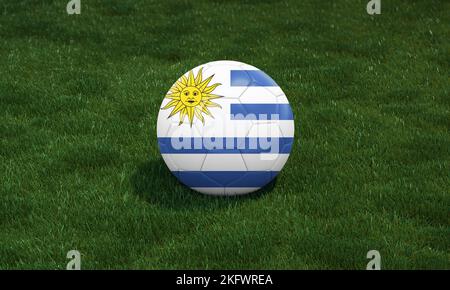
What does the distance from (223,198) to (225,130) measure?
79 cm

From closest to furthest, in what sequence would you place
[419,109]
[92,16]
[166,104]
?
[166,104] → [419,109] → [92,16]

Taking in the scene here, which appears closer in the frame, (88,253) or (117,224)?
(88,253)

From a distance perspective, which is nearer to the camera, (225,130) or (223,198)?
(225,130)

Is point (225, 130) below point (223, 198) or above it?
above

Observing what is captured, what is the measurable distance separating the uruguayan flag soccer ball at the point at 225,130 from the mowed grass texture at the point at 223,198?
33 centimetres

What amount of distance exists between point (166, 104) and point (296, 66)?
4.59 metres

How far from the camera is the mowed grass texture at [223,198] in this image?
654 centimetres

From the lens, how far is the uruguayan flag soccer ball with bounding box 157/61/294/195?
279 inches

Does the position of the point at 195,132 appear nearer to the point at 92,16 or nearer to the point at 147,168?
the point at 147,168

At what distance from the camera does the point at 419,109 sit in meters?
9.98

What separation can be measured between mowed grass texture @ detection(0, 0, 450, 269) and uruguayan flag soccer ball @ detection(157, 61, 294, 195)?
33 cm

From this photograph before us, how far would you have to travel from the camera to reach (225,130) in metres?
7.07

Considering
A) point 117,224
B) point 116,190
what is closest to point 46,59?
point 116,190

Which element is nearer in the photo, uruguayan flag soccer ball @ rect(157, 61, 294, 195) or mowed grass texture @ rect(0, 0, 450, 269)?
mowed grass texture @ rect(0, 0, 450, 269)
